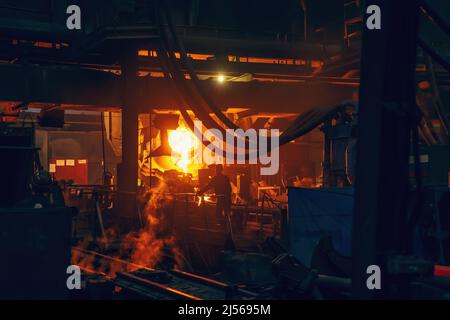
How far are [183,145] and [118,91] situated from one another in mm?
12332

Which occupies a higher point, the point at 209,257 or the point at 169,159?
the point at 169,159

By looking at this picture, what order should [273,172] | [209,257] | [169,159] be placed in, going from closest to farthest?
[209,257] < [273,172] < [169,159]

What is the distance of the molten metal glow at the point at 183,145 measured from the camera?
104 feet

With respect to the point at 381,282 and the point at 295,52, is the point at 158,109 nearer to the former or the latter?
the point at 295,52

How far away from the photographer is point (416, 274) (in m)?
7.45

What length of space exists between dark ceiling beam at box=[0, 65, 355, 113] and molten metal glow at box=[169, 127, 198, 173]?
10.7m

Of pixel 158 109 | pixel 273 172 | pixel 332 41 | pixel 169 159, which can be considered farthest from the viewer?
pixel 169 159

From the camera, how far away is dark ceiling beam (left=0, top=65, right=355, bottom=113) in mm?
18484

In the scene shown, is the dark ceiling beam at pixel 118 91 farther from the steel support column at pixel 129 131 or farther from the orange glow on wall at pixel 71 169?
the orange glow on wall at pixel 71 169

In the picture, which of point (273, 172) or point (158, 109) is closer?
point (158, 109)

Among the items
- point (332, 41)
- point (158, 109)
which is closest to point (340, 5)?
point (332, 41)

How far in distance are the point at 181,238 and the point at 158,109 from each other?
5350 mm

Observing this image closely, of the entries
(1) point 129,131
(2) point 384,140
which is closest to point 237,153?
(1) point 129,131

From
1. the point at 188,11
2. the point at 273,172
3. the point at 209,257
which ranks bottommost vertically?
the point at 209,257
